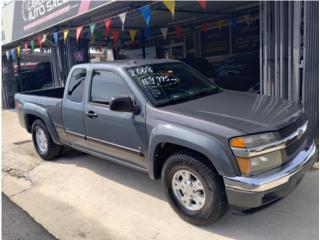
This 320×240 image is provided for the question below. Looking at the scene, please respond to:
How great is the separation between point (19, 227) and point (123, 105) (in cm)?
187

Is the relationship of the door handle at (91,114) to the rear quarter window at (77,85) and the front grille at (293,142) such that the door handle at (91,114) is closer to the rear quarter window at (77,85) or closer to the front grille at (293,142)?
the rear quarter window at (77,85)

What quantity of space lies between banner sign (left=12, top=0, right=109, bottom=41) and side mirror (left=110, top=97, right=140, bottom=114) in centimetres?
439

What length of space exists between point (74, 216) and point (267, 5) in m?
4.45

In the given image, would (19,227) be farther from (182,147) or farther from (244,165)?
(244,165)

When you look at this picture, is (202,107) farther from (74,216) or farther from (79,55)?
(79,55)

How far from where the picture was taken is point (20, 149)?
746 cm

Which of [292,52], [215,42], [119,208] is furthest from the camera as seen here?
[215,42]

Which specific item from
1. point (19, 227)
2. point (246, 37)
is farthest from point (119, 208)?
point (246, 37)

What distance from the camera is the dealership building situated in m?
5.38

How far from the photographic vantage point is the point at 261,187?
2965 millimetres

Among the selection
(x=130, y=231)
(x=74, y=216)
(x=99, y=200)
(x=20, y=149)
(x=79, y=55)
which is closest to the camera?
(x=130, y=231)

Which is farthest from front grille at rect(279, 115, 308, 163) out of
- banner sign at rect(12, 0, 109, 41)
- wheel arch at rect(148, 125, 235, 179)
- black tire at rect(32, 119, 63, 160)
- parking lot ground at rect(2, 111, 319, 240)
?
banner sign at rect(12, 0, 109, 41)

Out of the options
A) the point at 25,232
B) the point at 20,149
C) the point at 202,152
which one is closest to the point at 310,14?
the point at 202,152

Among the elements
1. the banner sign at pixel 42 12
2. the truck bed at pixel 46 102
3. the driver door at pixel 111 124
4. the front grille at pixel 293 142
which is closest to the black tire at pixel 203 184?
the driver door at pixel 111 124
